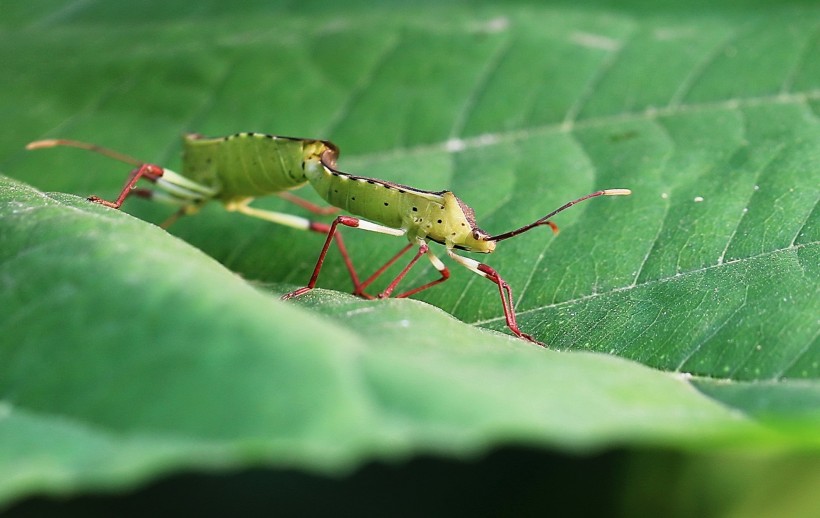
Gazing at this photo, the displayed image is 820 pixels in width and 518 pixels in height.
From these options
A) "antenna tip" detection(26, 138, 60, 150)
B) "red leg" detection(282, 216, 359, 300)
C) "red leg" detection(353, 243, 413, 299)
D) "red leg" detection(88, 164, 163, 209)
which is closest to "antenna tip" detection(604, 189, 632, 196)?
"red leg" detection(353, 243, 413, 299)

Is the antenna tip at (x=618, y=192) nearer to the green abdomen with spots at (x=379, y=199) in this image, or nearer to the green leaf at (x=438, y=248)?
the green leaf at (x=438, y=248)

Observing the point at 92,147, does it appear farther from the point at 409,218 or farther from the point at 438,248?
the point at 438,248

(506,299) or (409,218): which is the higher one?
(409,218)

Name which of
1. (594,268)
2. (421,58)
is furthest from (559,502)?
(421,58)

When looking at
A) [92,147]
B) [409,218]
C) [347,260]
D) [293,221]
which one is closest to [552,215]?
[409,218]

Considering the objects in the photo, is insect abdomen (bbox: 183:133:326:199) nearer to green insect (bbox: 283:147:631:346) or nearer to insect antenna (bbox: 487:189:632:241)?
green insect (bbox: 283:147:631:346)

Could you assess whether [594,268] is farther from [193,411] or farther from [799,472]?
[193,411]
